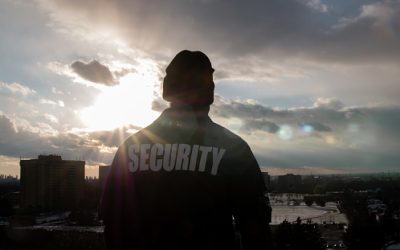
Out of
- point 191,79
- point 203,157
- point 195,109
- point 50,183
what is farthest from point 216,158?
point 50,183

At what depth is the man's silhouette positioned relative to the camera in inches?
87.0

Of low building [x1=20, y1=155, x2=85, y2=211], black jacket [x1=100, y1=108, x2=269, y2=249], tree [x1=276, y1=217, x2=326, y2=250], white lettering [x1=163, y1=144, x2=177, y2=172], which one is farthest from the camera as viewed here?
low building [x1=20, y1=155, x2=85, y2=211]

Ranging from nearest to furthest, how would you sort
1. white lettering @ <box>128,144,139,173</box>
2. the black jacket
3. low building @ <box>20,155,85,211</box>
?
the black jacket → white lettering @ <box>128,144,139,173</box> → low building @ <box>20,155,85,211</box>

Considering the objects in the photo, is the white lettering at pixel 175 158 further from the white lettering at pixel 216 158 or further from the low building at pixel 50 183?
the low building at pixel 50 183

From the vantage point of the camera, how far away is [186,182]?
2.28m

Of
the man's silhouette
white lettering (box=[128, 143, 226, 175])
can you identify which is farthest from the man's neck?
white lettering (box=[128, 143, 226, 175])

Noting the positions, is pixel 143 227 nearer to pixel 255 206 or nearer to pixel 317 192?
pixel 255 206

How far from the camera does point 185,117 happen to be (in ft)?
8.03

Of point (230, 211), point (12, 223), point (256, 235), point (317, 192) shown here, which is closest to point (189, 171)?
point (230, 211)

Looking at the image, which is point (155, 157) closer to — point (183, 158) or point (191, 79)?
point (183, 158)

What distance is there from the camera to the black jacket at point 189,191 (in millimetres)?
2195

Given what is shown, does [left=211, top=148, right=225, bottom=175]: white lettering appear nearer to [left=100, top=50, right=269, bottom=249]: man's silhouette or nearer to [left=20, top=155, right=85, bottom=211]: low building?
[left=100, top=50, right=269, bottom=249]: man's silhouette

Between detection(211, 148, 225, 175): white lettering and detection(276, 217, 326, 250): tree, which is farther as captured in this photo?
detection(276, 217, 326, 250): tree

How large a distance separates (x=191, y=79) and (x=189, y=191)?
0.58m
